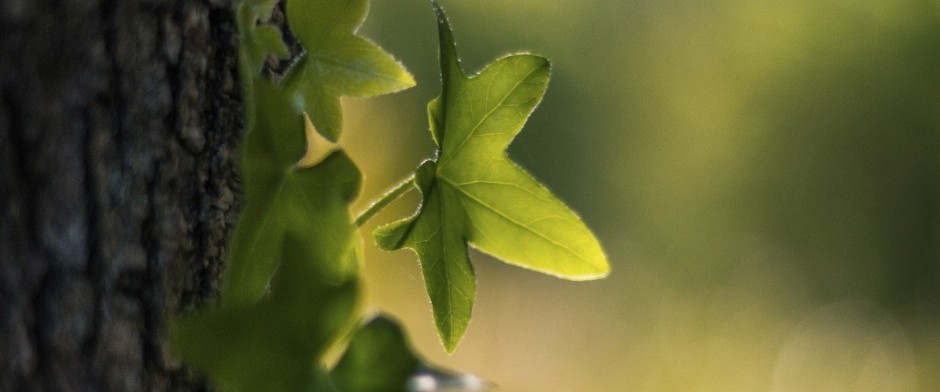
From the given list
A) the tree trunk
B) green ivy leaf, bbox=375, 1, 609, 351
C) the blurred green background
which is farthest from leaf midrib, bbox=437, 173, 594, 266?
the blurred green background

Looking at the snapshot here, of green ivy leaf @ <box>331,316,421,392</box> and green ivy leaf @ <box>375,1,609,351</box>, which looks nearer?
green ivy leaf @ <box>331,316,421,392</box>

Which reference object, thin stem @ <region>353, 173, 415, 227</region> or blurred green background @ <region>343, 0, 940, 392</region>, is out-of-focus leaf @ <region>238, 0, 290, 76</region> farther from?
blurred green background @ <region>343, 0, 940, 392</region>

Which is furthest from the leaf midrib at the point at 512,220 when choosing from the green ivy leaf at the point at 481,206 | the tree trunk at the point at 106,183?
the tree trunk at the point at 106,183

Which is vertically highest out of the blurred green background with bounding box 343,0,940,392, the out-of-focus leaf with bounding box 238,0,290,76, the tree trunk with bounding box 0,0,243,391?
the out-of-focus leaf with bounding box 238,0,290,76

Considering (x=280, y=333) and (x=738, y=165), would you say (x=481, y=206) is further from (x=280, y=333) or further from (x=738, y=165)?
(x=738, y=165)

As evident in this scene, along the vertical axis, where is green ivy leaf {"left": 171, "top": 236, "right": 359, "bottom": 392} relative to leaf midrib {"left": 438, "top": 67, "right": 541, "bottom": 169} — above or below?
below

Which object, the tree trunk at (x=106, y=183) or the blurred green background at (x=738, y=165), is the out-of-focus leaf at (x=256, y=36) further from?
the blurred green background at (x=738, y=165)

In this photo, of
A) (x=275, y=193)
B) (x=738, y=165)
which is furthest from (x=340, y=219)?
(x=738, y=165)
